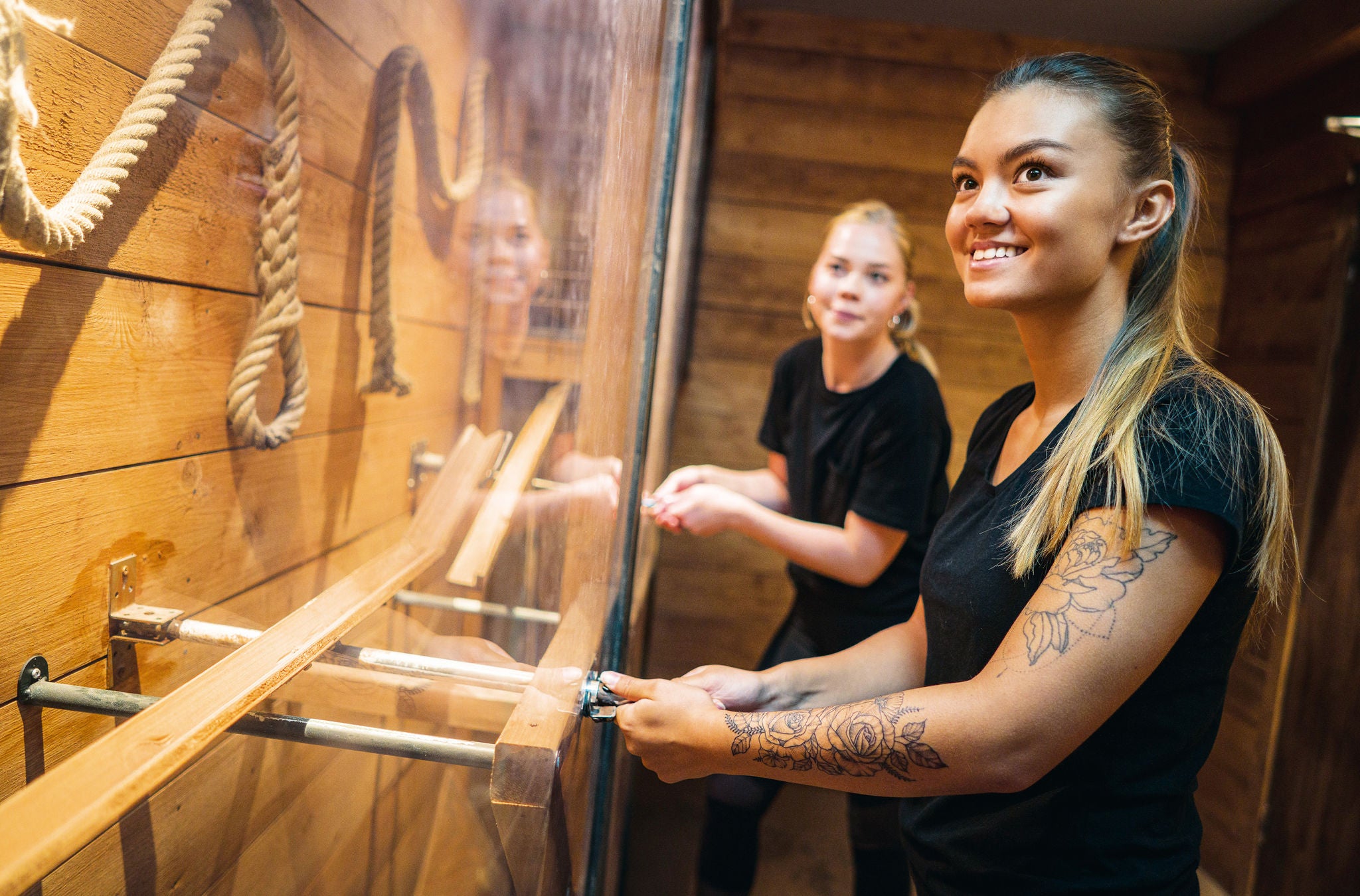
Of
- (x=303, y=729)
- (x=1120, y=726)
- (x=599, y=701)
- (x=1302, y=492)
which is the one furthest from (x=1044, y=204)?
(x=1302, y=492)

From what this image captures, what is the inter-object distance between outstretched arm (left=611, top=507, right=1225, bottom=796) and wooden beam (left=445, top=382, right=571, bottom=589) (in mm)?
271

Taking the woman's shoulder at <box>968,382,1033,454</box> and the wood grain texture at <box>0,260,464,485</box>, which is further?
the woman's shoulder at <box>968,382,1033,454</box>

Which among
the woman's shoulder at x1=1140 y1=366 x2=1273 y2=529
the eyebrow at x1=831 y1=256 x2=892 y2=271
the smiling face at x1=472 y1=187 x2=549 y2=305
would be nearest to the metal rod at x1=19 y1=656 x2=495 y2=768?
the smiling face at x1=472 y1=187 x2=549 y2=305

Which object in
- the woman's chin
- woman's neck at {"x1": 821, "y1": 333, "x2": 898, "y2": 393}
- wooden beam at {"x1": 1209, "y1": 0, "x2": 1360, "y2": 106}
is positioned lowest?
woman's neck at {"x1": 821, "y1": 333, "x2": 898, "y2": 393}

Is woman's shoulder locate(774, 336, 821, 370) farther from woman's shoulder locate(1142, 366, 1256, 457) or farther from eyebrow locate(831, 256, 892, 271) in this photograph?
woman's shoulder locate(1142, 366, 1256, 457)

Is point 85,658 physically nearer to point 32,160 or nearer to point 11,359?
point 11,359

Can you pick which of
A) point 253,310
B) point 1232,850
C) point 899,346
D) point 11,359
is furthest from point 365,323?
point 1232,850

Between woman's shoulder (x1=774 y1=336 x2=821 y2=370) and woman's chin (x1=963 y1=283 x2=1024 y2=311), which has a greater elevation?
woman's chin (x1=963 y1=283 x2=1024 y2=311)

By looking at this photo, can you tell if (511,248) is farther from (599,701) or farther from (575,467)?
(599,701)

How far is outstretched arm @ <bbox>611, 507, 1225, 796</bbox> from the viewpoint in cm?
63

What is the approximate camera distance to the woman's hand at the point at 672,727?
2.33ft

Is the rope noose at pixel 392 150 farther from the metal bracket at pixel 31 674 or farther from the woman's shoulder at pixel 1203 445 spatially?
the woman's shoulder at pixel 1203 445

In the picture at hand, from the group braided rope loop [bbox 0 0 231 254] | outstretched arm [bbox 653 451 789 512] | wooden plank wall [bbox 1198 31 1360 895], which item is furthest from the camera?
wooden plank wall [bbox 1198 31 1360 895]

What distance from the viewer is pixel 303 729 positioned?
58 cm
